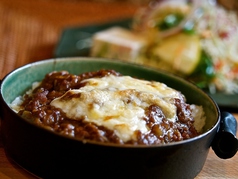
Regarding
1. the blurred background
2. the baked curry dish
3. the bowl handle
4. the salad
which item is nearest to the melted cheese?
the baked curry dish

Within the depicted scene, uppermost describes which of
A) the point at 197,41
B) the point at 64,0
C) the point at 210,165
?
the point at 210,165

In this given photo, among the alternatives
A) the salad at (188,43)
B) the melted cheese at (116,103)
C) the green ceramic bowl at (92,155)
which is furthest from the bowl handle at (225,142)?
the salad at (188,43)

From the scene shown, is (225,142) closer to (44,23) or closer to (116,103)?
(116,103)

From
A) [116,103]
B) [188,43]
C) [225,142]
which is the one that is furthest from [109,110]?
[188,43]

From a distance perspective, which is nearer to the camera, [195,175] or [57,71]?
[195,175]

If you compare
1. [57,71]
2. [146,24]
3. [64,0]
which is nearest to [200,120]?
[57,71]

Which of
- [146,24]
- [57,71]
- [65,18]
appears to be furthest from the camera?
[65,18]

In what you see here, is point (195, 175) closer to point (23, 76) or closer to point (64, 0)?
point (23, 76)
